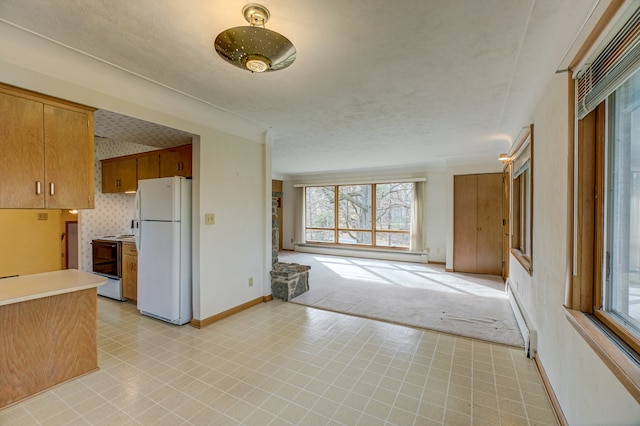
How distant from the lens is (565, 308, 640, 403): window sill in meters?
0.98

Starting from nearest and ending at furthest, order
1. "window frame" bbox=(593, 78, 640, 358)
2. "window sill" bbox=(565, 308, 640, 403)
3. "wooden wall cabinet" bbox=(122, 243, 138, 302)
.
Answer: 1. "window sill" bbox=(565, 308, 640, 403)
2. "window frame" bbox=(593, 78, 640, 358)
3. "wooden wall cabinet" bbox=(122, 243, 138, 302)

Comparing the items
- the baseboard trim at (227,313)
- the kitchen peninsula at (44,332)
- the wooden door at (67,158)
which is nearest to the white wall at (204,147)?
the baseboard trim at (227,313)

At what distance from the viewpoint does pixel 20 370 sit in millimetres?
1999

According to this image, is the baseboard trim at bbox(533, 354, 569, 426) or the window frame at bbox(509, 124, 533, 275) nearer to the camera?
the baseboard trim at bbox(533, 354, 569, 426)

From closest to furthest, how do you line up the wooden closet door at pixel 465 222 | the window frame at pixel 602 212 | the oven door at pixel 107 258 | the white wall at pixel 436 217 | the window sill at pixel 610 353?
the window sill at pixel 610 353, the window frame at pixel 602 212, the oven door at pixel 107 258, the wooden closet door at pixel 465 222, the white wall at pixel 436 217

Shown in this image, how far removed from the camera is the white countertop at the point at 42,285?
1.94m

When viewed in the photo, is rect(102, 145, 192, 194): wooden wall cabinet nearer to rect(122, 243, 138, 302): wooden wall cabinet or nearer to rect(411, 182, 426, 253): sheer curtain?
rect(122, 243, 138, 302): wooden wall cabinet

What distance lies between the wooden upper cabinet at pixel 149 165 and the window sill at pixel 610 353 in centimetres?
449

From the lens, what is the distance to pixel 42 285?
218cm

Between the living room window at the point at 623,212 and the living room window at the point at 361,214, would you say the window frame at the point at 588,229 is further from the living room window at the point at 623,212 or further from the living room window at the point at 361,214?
the living room window at the point at 361,214

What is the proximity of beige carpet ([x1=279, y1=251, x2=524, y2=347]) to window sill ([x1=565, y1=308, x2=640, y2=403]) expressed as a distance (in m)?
1.62

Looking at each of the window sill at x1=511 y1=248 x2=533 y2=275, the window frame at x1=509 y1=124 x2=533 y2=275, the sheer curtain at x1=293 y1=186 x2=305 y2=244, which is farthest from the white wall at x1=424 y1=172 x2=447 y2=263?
the sheer curtain at x1=293 y1=186 x2=305 y2=244

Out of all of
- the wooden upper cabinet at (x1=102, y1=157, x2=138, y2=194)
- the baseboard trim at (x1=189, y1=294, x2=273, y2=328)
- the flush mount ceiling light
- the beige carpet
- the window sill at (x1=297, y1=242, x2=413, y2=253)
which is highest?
the flush mount ceiling light

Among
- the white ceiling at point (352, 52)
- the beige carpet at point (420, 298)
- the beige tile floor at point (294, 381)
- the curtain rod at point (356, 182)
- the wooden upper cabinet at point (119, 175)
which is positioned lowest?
the beige tile floor at point (294, 381)
